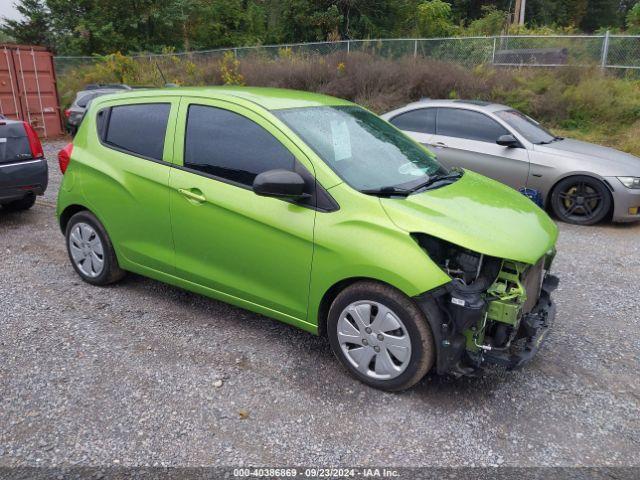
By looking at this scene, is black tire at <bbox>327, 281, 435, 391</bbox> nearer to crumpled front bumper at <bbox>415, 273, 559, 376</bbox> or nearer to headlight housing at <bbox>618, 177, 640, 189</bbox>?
crumpled front bumper at <bbox>415, 273, 559, 376</bbox>

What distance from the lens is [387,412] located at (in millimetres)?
3051

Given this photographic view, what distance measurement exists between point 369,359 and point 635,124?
1145 cm

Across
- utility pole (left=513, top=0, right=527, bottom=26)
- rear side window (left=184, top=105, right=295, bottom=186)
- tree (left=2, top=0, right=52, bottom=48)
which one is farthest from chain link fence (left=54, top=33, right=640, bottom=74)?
tree (left=2, top=0, right=52, bottom=48)

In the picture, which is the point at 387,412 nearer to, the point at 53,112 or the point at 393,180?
the point at 393,180

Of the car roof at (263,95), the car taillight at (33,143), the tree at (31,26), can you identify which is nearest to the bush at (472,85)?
the car taillight at (33,143)

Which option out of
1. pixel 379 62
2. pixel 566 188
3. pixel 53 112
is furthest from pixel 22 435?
pixel 53 112

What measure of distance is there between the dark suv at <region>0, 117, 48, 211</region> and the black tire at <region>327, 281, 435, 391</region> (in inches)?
199

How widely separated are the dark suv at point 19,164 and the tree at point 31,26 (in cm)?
3065

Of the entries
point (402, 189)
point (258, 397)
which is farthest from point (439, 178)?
point (258, 397)

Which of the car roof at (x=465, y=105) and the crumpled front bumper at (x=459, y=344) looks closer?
the crumpled front bumper at (x=459, y=344)

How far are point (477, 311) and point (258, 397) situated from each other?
4.63 feet

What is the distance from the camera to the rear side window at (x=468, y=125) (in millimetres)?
7465

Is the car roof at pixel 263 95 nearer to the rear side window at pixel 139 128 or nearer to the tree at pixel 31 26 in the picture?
the rear side window at pixel 139 128

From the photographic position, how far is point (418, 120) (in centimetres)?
802
